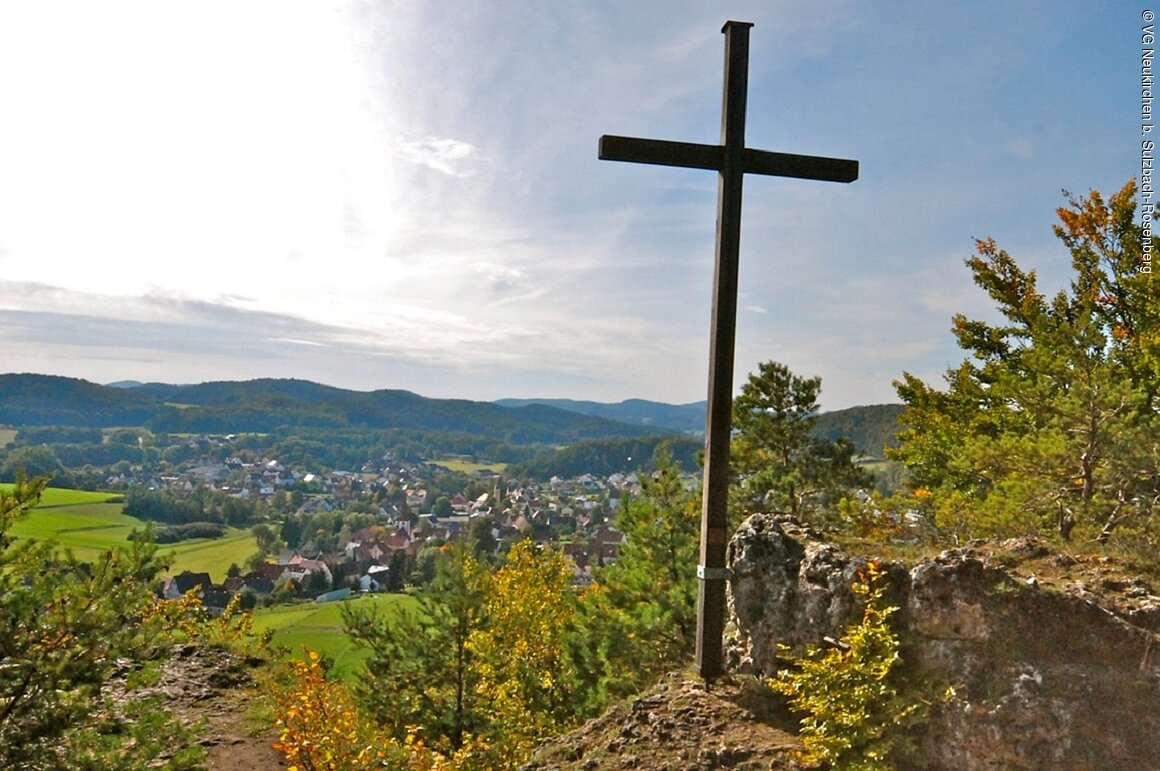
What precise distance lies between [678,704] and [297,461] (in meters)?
169

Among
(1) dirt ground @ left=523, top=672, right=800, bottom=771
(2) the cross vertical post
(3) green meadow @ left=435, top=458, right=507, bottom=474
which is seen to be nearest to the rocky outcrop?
(1) dirt ground @ left=523, top=672, right=800, bottom=771

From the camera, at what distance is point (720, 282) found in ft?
16.8

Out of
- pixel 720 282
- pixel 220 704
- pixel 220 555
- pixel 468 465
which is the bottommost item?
pixel 220 555

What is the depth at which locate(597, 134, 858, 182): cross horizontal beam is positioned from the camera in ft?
17.0

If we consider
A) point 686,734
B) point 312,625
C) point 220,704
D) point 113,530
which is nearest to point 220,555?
point 113,530

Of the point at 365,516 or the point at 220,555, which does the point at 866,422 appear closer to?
the point at 220,555

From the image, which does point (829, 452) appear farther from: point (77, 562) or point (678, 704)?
point (77, 562)

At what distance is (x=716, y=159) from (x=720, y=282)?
107 cm

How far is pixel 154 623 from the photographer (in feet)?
12.5

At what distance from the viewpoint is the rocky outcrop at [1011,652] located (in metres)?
3.98

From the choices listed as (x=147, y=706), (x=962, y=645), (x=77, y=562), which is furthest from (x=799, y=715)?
(x=77, y=562)

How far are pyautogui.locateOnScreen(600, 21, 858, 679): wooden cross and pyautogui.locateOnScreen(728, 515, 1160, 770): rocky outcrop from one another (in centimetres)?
57

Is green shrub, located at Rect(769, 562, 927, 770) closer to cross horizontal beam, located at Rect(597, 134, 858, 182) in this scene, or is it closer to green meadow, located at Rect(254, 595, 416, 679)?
cross horizontal beam, located at Rect(597, 134, 858, 182)

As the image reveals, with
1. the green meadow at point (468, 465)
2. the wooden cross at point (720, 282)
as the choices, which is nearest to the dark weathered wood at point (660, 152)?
the wooden cross at point (720, 282)
